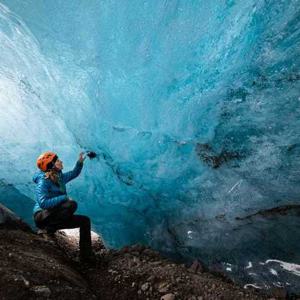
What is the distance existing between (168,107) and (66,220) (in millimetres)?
2111

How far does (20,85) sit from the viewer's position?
5.96m

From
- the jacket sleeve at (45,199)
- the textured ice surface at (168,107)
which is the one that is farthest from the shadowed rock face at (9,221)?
the textured ice surface at (168,107)

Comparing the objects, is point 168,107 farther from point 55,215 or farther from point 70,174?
point 55,215

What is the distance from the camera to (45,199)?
4.07 metres

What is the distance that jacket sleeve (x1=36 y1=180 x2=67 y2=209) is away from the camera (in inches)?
159

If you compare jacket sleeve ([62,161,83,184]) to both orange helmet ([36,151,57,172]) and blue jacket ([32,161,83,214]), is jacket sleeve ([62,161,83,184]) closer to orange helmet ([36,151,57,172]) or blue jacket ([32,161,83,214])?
blue jacket ([32,161,83,214])

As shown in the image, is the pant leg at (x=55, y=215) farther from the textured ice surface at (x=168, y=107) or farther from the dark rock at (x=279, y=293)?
the dark rock at (x=279, y=293)

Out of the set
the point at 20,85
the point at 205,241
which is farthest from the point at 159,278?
the point at 20,85

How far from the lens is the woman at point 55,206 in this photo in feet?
13.4

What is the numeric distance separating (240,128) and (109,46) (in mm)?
2049

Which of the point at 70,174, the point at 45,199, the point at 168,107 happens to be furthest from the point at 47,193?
the point at 168,107

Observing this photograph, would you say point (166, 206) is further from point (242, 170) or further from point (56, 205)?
point (56, 205)

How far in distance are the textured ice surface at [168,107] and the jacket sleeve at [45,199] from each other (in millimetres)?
1937

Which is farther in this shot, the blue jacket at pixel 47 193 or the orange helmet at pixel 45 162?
the orange helmet at pixel 45 162
